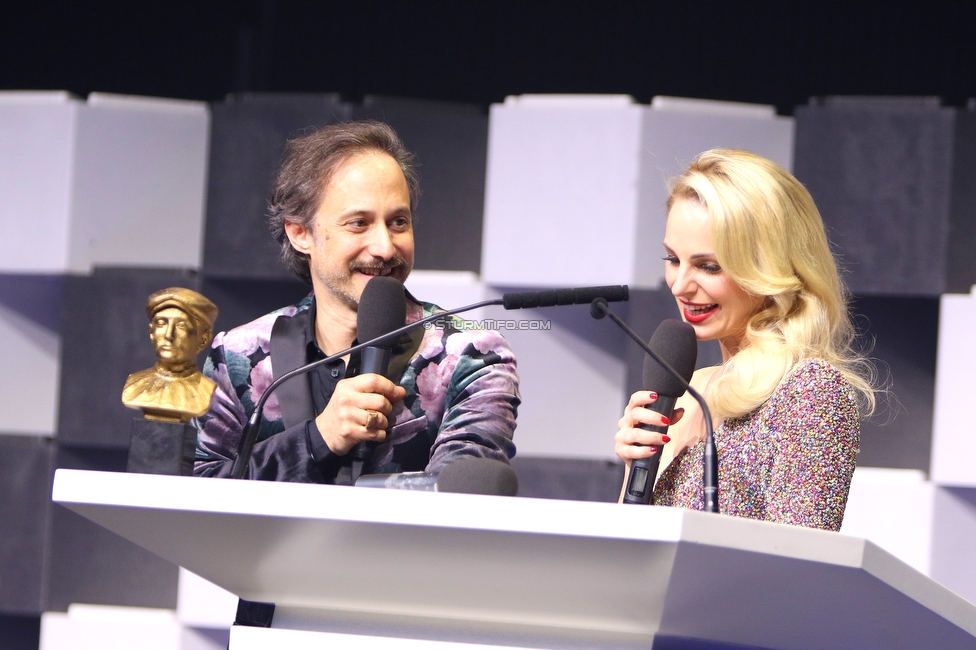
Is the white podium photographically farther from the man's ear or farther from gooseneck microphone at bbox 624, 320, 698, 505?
the man's ear

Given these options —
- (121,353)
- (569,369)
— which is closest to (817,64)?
(569,369)

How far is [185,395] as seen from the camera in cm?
140

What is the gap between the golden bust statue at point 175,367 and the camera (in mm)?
1386

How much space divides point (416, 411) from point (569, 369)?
140 cm

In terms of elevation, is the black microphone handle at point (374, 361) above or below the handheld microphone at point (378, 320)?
below

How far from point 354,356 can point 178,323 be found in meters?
0.28

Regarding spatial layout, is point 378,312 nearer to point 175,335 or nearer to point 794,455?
point 175,335

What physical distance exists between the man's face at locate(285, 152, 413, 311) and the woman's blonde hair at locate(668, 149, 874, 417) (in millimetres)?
508

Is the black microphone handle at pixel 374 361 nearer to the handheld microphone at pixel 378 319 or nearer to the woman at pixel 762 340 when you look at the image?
the handheld microphone at pixel 378 319

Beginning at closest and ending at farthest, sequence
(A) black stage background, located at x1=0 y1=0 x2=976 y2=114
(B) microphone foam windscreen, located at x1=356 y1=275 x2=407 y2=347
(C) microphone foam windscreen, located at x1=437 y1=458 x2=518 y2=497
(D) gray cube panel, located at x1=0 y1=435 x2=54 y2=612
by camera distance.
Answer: (C) microphone foam windscreen, located at x1=437 y1=458 x2=518 y2=497, (B) microphone foam windscreen, located at x1=356 y1=275 x2=407 y2=347, (D) gray cube panel, located at x1=0 y1=435 x2=54 y2=612, (A) black stage background, located at x1=0 y1=0 x2=976 y2=114

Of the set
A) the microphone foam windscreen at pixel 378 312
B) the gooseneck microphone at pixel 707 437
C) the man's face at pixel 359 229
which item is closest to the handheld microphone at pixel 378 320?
the microphone foam windscreen at pixel 378 312

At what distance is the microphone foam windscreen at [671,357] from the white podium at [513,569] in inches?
12.9

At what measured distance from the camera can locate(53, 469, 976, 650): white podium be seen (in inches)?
33.5

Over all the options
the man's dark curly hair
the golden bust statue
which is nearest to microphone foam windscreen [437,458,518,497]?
the golden bust statue
